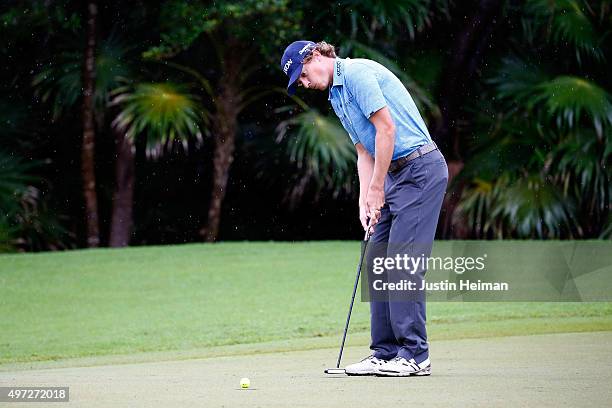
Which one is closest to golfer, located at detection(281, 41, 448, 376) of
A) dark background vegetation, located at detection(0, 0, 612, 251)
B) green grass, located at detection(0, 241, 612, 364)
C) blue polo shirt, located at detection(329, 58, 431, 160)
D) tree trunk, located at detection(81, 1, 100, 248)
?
blue polo shirt, located at detection(329, 58, 431, 160)

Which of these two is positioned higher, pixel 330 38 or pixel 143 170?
pixel 330 38

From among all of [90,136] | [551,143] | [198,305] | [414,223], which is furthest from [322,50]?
[90,136]

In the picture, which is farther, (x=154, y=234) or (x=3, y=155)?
(x=154, y=234)

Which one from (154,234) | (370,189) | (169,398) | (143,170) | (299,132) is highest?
(370,189)

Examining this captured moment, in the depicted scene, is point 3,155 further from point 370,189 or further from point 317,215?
point 370,189

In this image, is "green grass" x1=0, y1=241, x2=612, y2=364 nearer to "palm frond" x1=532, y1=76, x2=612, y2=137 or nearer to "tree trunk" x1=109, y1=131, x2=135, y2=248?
"tree trunk" x1=109, y1=131, x2=135, y2=248

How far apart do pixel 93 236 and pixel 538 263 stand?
19.3ft

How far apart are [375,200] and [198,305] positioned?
4.47 metres

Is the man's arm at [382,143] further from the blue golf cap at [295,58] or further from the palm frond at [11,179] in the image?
the palm frond at [11,179]

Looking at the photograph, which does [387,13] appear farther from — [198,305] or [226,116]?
[198,305]

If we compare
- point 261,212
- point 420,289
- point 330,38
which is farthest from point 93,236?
point 420,289

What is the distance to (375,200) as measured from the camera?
5.07 metres

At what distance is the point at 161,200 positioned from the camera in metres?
14.8

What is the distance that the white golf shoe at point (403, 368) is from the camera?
489 cm
